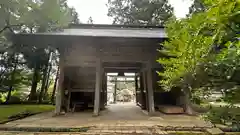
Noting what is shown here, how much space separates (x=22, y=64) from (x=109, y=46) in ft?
24.0

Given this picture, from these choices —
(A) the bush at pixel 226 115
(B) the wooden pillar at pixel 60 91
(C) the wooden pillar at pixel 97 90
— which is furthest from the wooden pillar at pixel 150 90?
(A) the bush at pixel 226 115

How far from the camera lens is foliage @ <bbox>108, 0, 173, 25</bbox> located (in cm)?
1362

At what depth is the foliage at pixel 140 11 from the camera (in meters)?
13.6

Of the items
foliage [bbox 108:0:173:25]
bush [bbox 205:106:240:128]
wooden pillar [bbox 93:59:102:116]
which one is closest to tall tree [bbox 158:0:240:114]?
bush [bbox 205:106:240:128]

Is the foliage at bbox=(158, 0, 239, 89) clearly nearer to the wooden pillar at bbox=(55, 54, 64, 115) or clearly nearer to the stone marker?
→ the stone marker

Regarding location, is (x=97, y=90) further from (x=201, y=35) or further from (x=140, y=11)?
(x=140, y=11)

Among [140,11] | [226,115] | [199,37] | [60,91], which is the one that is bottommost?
[226,115]

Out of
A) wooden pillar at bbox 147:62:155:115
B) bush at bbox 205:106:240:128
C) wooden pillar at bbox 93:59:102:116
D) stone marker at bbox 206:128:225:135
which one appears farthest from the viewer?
A: wooden pillar at bbox 147:62:155:115

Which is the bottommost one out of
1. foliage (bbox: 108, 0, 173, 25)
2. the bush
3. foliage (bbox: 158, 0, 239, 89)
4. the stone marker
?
the stone marker

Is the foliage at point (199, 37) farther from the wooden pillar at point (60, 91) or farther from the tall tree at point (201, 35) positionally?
the wooden pillar at point (60, 91)

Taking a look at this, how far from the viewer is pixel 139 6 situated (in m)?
13.9

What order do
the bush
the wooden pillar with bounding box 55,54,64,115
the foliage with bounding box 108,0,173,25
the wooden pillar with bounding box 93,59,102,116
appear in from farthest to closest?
the foliage with bounding box 108,0,173,25 → the wooden pillar with bounding box 55,54,64,115 → the wooden pillar with bounding box 93,59,102,116 → the bush

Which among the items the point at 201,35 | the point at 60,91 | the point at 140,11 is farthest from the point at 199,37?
the point at 140,11

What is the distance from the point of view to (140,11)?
13758mm
